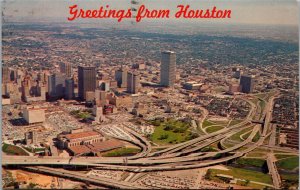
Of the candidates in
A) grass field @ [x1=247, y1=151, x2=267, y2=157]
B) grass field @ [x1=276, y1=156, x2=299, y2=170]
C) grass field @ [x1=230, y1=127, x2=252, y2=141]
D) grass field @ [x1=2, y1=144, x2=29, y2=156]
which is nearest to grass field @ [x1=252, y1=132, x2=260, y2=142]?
grass field @ [x1=230, y1=127, x2=252, y2=141]

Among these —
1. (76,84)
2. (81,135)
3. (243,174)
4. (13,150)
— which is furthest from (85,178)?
(76,84)

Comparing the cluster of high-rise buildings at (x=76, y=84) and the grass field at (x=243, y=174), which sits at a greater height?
the cluster of high-rise buildings at (x=76, y=84)

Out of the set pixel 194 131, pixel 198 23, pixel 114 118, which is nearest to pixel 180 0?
pixel 198 23

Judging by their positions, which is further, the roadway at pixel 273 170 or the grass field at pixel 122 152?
the grass field at pixel 122 152

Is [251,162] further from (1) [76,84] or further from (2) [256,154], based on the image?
(1) [76,84]

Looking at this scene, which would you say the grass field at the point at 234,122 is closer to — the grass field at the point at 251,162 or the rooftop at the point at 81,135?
the grass field at the point at 251,162

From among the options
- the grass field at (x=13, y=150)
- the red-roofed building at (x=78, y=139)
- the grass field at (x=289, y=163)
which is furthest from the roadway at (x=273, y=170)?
the grass field at (x=13, y=150)
